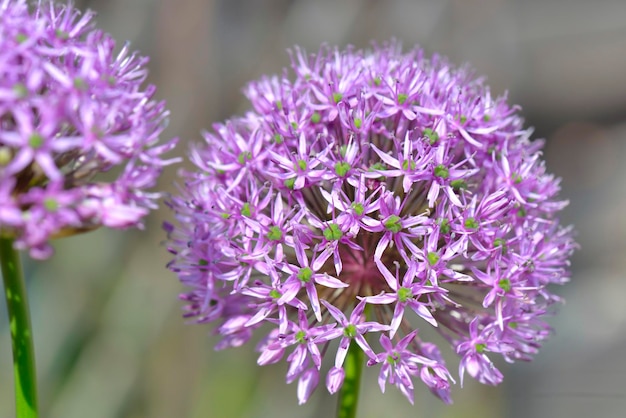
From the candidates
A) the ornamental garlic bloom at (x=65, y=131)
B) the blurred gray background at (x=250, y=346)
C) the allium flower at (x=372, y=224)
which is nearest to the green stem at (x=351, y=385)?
the allium flower at (x=372, y=224)

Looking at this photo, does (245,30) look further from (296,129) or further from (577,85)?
(296,129)

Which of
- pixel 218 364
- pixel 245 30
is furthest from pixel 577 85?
pixel 218 364

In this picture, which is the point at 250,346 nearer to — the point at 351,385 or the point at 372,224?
the point at 351,385

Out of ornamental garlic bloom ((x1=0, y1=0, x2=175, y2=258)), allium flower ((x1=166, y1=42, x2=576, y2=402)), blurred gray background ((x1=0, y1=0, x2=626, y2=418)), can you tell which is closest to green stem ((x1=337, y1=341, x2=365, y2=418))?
allium flower ((x1=166, y1=42, x2=576, y2=402))

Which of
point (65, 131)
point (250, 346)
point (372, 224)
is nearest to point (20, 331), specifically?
point (65, 131)

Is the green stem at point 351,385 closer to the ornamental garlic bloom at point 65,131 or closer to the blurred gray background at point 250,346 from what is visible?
the ornamental garlic bloom at point 65,131

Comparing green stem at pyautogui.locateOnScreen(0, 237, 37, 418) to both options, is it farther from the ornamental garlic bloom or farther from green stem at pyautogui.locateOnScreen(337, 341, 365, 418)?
green stem at pyautogui.locateOnScreen(337, 341, 365, 418)
